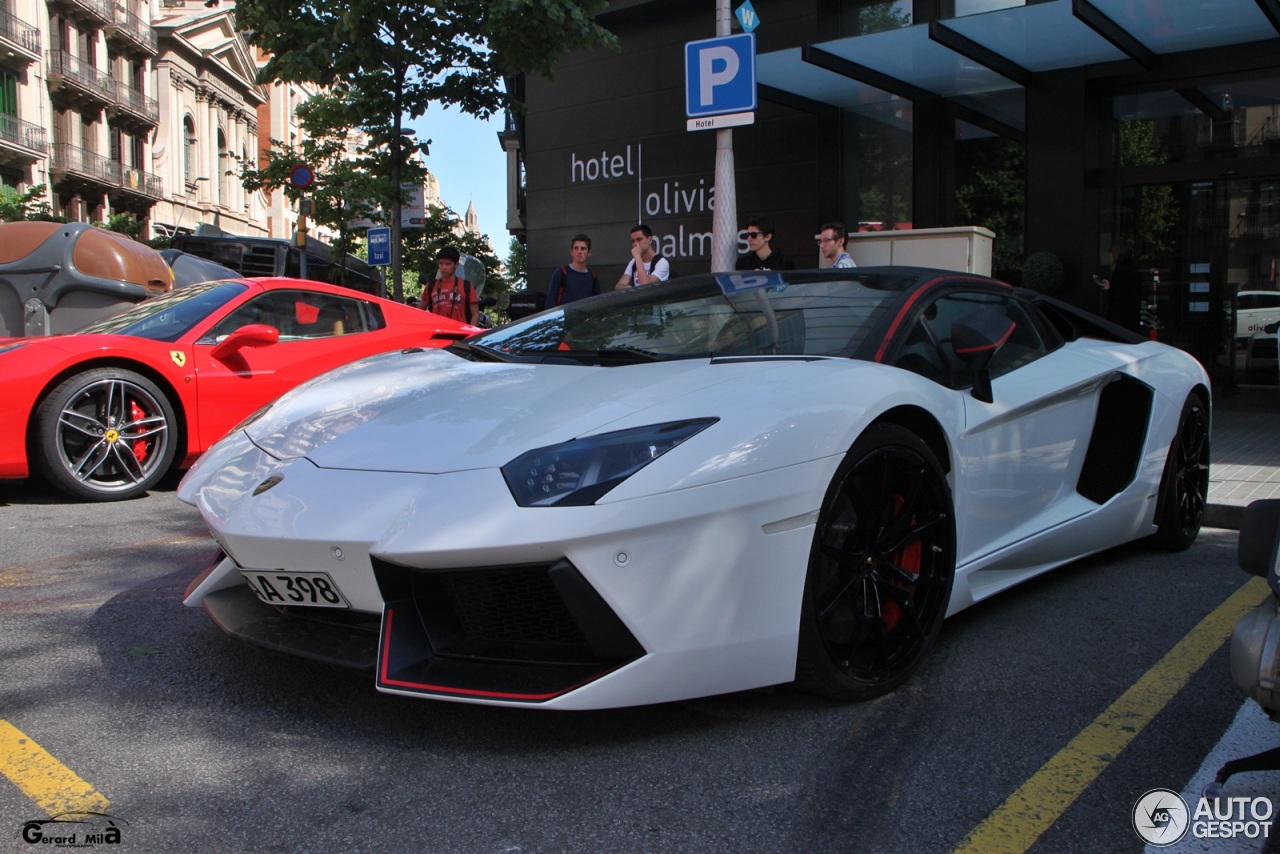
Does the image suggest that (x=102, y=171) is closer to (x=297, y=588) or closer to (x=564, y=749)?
(x=297, y=588)

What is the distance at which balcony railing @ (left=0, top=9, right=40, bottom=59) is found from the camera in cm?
3628

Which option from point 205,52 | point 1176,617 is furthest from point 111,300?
point 205,52

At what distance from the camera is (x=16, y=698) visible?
267 centimetres

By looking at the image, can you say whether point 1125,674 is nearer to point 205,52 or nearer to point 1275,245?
point 1275,245

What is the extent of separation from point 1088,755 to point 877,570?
2.08 ft

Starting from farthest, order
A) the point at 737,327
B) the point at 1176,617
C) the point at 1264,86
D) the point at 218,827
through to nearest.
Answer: the point at 1264,86 → the point at 1176,617 → the point at 737,327 → the point at 218,827

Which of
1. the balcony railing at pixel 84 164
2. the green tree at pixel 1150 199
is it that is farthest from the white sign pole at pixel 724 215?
the balcony railing at pixel 84 164

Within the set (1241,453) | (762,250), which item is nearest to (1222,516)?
(1241,453)

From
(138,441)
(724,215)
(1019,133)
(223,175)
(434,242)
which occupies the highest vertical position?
(223,175)

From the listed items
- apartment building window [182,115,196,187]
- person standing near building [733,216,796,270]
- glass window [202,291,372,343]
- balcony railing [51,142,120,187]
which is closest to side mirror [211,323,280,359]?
glass window [202,291,372,343]

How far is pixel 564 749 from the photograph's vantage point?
95.4 inches

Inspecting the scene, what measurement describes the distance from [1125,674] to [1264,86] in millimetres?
8698

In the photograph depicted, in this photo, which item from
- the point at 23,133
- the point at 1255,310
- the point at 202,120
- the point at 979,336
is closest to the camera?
the point at 979,336

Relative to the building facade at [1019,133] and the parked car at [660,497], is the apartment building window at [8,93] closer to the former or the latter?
the building facade at [1019,133]
